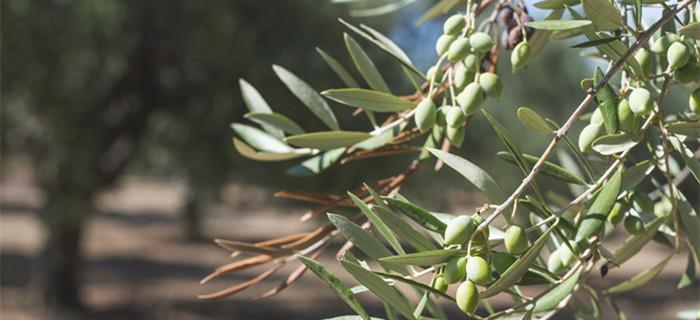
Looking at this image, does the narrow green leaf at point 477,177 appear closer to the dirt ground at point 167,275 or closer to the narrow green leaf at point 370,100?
the narrow green leaf at point 370,100

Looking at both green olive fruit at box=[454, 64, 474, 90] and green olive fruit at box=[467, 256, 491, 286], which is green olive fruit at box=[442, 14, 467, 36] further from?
green olive fruit at box=[467, 256, 491, 286]

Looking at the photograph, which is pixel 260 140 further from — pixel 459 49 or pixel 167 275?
pixel 167 275

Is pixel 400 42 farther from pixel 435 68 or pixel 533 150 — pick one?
→ pixel 435 68

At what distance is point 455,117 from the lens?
0.31 metres

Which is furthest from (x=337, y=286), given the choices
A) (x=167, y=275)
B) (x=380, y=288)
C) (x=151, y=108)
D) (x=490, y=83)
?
(x=167, y=275)

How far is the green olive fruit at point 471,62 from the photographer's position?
32 cm

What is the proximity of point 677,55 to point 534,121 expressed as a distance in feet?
0.19

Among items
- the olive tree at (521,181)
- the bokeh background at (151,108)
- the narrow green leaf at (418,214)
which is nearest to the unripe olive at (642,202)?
the olive tree at (521,181)

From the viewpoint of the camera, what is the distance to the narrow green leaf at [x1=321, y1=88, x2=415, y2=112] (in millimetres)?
326

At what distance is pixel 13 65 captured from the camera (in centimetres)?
357

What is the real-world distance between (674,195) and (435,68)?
0.12 m

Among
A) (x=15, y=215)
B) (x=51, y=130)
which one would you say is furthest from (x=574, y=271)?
(x=15, y=215)

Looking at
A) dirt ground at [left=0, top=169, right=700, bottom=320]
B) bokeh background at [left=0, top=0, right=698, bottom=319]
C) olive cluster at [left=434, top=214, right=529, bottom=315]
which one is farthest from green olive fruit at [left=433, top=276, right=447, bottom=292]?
dirt ground at [left=0, top=169, right=700, bottom=320]

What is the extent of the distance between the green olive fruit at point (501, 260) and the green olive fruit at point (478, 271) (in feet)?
0.07
